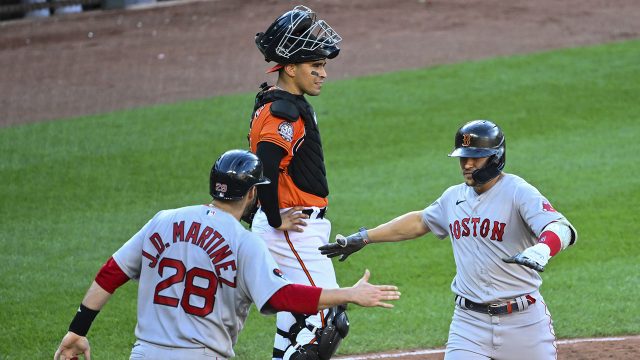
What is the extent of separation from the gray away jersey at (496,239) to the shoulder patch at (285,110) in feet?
3.22

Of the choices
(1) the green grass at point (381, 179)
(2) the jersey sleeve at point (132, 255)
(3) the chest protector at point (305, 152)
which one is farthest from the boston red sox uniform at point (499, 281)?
(1) the green grass at point (381, 179)

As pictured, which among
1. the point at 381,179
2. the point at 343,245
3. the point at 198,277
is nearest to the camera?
the point at 198,277

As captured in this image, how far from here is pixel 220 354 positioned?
4676 mm

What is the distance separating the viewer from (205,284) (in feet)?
15.0

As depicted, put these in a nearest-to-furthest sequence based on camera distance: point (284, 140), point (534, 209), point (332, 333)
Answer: point (534, 209) → point (332, 333) → point (284, 140)

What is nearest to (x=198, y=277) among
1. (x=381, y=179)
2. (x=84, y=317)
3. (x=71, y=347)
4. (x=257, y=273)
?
(x=257, y=273)

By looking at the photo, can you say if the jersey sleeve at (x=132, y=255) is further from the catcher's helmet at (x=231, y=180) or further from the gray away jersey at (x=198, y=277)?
the catcher's helmet at (x=231, y=180)

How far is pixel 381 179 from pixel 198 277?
22.1 ft

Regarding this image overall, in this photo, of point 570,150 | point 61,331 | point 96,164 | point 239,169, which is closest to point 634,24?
point 570,150

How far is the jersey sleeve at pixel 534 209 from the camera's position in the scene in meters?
5.13

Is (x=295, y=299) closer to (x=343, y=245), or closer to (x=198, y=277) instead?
(x=198, y=277)

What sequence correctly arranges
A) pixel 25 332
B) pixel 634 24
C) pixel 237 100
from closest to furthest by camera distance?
pixel 25 332, pixel 237 100, pixel 634 24

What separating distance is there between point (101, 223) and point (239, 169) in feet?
19.0

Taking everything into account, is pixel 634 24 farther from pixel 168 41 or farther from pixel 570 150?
pixel 168 41
